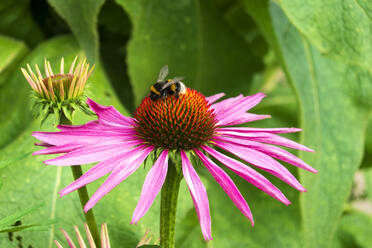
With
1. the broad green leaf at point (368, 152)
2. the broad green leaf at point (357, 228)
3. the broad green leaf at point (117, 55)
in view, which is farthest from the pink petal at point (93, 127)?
the broad green leaf at point (357, 228)

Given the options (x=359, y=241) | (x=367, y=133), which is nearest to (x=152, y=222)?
(x=367, y=133)

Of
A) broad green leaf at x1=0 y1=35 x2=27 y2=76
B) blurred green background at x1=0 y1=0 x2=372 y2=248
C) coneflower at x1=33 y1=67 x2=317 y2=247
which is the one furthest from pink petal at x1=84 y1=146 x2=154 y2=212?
broad green leaf at x1=0 y1=35 x2=27 y2=76

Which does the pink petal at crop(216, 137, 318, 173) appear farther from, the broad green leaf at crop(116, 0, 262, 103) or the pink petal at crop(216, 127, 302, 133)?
the broad green leaf at crop(116, 0, 262, 103)

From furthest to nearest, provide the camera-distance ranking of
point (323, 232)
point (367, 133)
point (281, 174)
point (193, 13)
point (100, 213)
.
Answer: point (367, 133) → point (193, 13) → point (323, 232) → point (100, 213) → point (281, 174)

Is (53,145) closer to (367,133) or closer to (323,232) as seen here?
(323,232)

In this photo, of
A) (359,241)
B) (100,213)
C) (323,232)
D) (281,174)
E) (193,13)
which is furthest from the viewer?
(359,241)

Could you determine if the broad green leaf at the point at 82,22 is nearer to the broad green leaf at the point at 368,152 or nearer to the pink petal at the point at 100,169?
the pink petal at the point at 100,169

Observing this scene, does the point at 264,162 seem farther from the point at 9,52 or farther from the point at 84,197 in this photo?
the point at 9,52
